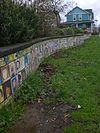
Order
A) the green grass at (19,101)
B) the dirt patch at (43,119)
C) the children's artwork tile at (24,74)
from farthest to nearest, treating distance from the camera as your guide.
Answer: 1. the children's artwork tile at (24,74)
2. the green grass at (19,101)
3. the dirt patch at (43,119)

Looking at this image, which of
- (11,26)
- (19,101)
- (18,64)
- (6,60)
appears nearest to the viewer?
(6,60)

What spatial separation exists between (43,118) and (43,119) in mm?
51

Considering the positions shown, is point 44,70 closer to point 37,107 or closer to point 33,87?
point 33,87

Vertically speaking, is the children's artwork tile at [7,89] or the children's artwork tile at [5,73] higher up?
the children's artwork tile at [5,73]

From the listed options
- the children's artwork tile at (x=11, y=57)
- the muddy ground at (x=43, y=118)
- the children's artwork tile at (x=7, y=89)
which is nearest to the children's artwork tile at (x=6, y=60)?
the children's artwork tile at (x=11, y=57)

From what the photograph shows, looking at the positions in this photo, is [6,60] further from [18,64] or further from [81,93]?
[81,93]

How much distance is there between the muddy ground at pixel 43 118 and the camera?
4.81 metres

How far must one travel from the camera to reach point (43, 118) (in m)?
5.27

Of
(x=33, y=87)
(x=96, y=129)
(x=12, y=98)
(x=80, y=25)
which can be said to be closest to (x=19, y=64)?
(x=33, y=87)

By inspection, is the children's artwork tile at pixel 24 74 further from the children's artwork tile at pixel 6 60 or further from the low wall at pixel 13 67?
the children's artwork tile at pixel 6 60

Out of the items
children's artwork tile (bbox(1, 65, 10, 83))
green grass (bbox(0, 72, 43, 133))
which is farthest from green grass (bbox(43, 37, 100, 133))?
children's artwork tile (bbox(1, 65, 10, 83))

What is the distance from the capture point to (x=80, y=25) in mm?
74562

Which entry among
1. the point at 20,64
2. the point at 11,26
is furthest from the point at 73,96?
the point at 11,26

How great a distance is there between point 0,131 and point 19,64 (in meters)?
2.55
